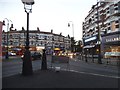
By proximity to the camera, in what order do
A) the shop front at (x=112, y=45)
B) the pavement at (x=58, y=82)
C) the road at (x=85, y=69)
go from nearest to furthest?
the pavement at (x=58, y=82) < the road at (x=85, y=69) < the shop front at (x=112, y=45)

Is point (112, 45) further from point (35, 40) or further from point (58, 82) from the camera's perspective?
point (35, 40)

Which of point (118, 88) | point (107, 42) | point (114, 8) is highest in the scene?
point (114, 8)

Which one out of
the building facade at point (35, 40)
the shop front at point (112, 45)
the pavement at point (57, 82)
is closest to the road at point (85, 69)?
the pavement at point (57, 82)

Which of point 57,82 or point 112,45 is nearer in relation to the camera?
point 57,82

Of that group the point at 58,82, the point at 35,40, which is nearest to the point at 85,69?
the point at 58,82

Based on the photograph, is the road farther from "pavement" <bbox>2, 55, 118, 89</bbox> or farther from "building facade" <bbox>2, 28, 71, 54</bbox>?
"building facade" <bbox>2, 28, 71, 54</bbox>

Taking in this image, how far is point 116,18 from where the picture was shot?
58625 millimetres

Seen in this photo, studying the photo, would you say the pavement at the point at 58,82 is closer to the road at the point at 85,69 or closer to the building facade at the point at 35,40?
the road at the point at 85,69

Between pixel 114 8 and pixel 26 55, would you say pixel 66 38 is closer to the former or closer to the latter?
pixel 114 8

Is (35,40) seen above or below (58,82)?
above

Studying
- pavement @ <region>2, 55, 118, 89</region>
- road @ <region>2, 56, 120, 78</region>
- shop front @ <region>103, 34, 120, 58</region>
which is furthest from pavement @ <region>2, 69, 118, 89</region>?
shop front @ <region>103, 34, 120, 58</region>

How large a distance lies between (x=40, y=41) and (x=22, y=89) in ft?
398

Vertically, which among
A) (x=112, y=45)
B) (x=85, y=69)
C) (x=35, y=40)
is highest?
(x=35, y=40)

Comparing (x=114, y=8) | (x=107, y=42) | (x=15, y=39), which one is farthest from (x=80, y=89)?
(x=15, y=39)
